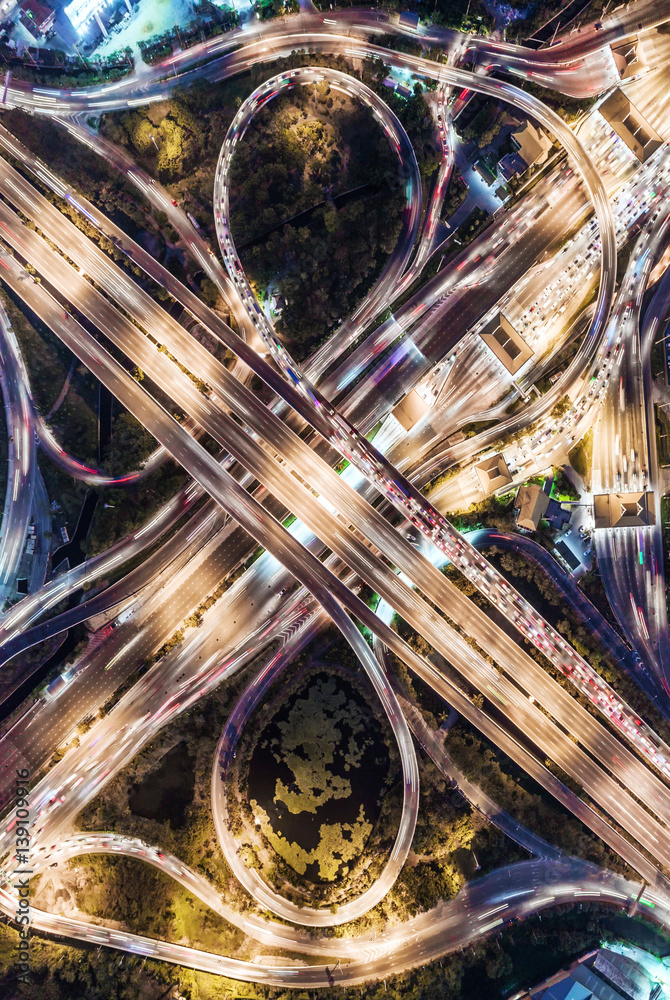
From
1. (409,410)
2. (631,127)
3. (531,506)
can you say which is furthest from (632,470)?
(631,127)

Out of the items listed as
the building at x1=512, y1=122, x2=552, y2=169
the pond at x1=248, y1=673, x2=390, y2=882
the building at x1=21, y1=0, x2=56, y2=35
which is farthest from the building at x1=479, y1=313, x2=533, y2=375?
the building at x1=21, y1=0, x2=56, y2=35

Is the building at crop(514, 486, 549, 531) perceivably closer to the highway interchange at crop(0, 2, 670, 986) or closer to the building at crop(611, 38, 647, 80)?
the highway interchange at crop(0, 2, 670, 986)

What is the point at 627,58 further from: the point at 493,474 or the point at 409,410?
the point at 493,474

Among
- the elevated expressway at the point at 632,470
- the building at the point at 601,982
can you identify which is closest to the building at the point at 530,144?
the elevated expressway at the point at 632,470

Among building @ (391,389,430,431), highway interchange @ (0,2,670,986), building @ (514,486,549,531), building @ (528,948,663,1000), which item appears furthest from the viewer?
building @ (391,389,430,431)

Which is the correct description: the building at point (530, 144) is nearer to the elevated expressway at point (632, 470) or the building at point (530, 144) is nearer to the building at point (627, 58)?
the building at point (627, 58)

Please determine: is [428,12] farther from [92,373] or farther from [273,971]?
[273,971]

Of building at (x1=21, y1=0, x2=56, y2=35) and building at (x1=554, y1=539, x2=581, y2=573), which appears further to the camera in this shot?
building at (x1=554, y1=539, x2=581, y2=573)

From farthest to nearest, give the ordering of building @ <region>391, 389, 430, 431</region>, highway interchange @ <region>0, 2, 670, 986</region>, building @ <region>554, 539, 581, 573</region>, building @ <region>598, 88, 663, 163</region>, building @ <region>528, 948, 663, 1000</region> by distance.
Answer: building @ <region>554, 539, 581, 573</region> → building @ <region>391, 389, 430, 431</region> → building @ <region>598, 88, 663, 163</region> → highway interchange @ <region>0, 2, 670, 986</region> → building @ <region>528, 948, 663, 1000</region>
